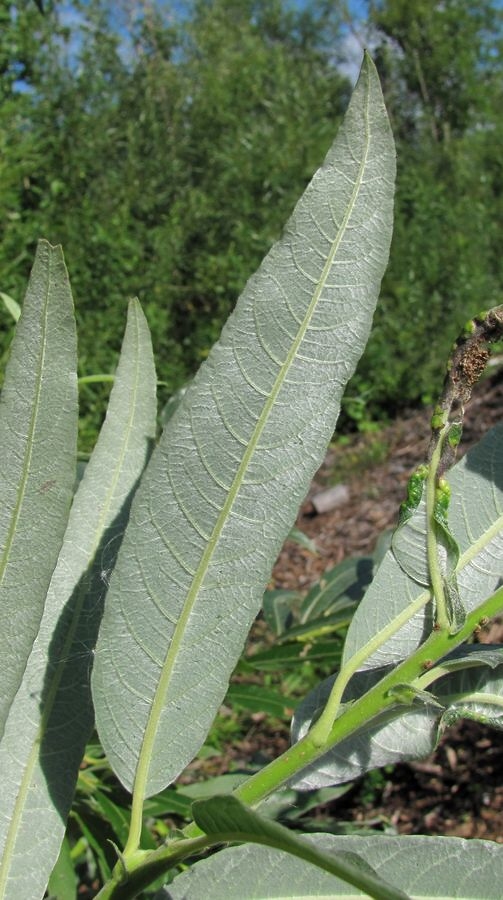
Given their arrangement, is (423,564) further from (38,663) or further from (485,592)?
(38,663)

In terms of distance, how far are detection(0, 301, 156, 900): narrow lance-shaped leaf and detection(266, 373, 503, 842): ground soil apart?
0.32m

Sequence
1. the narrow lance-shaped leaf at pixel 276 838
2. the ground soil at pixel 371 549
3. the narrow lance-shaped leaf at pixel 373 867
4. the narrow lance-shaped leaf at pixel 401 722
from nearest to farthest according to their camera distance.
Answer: the narrow lance-shaped leaf at pixel 276 838, the narrow lance-shaped leaf at pixel 373 867, the narrow lance-shaped leaf at pixel 401 722, the ground soil at pixel 371 549

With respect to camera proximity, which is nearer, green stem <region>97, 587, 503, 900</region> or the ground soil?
green stem <region>97, 587, 503, 900</region>

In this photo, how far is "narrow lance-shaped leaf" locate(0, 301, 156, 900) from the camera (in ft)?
2.06

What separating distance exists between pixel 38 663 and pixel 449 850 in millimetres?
340

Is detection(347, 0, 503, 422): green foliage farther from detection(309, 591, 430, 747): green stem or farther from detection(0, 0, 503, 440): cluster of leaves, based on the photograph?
detection(309, 591, 430, 747): green stem

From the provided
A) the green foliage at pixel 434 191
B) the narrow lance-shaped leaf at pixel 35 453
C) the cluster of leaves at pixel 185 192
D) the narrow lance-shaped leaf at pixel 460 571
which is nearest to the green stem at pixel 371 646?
the narrow lance-shaped leaf at pixel 460 571

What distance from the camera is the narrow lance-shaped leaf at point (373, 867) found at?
0.53m

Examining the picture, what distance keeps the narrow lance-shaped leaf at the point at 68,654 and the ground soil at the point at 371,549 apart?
324 millimetres

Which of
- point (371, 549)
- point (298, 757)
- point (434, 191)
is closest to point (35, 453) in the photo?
point (298, 757)

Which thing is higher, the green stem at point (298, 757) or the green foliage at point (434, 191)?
the green foliage at point (434, 191)

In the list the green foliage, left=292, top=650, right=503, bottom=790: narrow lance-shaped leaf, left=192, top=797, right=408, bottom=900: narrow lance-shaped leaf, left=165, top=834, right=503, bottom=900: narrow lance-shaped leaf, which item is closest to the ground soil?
left=292, top=650, right=503, bottom=790: narrow lance-shaped leaf

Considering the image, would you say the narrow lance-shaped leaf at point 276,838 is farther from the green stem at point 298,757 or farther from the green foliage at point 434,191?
the green foliage at point 434,191

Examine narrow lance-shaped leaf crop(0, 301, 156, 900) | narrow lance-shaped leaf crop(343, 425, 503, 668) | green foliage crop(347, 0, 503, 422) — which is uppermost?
green foliage crop(347, 0, 503, 422)
